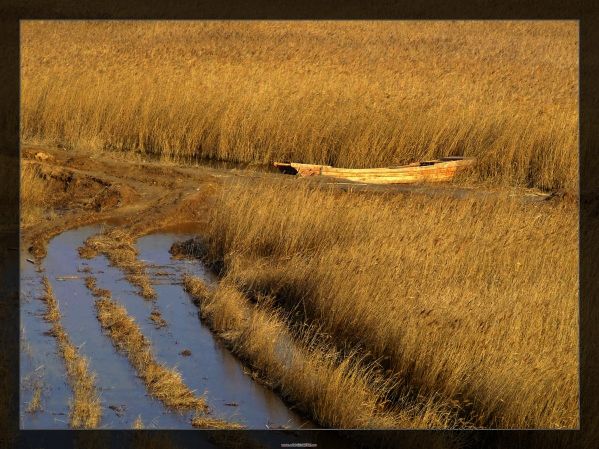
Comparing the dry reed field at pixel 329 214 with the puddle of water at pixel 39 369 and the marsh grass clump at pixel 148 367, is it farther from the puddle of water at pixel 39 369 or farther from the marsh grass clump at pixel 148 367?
the puddle of water at pixel 39 369

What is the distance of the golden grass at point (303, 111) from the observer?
757 inches

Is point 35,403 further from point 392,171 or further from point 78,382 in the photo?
point 392,171

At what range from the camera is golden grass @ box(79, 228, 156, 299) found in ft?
40.3

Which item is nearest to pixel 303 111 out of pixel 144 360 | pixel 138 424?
pixel 144 360

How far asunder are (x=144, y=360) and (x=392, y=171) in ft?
28.4

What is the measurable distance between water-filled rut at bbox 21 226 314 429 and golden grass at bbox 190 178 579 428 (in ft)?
3.07

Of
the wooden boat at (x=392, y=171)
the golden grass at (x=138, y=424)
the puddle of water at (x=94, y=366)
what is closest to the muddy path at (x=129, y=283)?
the puddle of water at (x=94, y=366)

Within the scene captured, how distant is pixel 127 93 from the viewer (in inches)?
830

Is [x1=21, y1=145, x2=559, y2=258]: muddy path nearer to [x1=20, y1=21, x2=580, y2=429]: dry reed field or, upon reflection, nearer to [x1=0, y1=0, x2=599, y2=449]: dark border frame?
[x1=20, y1=21, x2=580, y2=429]: dry reed field

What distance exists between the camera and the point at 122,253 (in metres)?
13.4

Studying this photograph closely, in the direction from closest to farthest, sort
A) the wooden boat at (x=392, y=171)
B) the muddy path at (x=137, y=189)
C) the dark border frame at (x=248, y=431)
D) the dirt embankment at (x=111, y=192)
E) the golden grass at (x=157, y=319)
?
the dark border frame at (x=248, y=431), the golden grass at (x=157, y=319), the dirt embankment at (x=111, y=192), the muddy path at (x=137, y=189), the wooden boat at (x=392, y=171)

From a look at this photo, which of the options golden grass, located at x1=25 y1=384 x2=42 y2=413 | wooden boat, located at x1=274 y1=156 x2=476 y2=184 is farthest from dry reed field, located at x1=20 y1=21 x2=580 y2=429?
golden grass, located at x1=25 y1=384 x2=42 y2=413

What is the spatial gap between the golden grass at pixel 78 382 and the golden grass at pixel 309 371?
1.51 m

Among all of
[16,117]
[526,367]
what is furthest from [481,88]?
[526,367]
